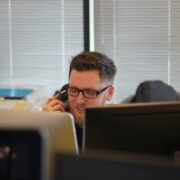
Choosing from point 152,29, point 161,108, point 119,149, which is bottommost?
point 119,149

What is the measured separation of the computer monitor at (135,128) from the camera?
1.40m

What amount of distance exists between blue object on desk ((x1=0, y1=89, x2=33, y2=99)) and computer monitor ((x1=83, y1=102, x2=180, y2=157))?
2.04m

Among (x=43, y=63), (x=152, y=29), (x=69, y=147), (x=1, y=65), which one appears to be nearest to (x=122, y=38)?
(x=152, y=29)

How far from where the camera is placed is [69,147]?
46.6 inches

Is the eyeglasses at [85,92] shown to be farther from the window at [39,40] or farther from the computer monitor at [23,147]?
the window at [39,40]

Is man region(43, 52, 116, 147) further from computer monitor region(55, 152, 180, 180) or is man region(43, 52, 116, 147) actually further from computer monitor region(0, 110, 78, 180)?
computer monitor region(55, 152, 180, 180)

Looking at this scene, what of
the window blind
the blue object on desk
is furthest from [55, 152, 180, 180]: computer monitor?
the window blind

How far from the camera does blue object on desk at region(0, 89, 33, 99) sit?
11.2ft

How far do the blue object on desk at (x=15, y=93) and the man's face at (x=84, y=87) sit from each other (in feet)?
4.10

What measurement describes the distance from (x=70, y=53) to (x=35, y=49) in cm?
31

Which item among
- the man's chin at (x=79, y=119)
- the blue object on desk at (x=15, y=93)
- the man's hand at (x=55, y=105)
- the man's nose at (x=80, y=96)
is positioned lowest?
the blue object on desk at (x=15, y=93)

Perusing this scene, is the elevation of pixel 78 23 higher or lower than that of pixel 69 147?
higher

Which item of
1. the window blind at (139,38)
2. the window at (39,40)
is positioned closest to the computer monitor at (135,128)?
the window blind at (139,38)

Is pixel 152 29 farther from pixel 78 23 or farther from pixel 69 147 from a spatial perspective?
pixel 69 147
